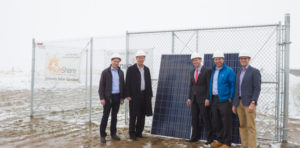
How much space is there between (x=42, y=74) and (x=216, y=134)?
21.2 ft

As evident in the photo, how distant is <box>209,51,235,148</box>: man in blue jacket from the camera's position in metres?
4.87

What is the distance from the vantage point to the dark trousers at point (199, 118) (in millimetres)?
5266

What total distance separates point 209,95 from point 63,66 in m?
5.30

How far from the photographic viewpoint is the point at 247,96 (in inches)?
179

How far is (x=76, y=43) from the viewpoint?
8.04 metres

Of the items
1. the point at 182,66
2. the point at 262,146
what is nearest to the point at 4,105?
the point at 182,66

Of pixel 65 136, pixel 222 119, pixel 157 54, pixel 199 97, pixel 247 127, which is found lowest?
pixel 65 136

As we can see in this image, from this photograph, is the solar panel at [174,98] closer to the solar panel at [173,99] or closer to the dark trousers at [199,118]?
the solar panel at [173,99]

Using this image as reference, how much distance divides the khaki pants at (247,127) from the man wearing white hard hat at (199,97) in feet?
2.30

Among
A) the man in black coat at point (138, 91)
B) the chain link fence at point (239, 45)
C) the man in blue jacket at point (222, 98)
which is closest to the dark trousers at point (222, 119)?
the man in blue jacket at point (222, 98)

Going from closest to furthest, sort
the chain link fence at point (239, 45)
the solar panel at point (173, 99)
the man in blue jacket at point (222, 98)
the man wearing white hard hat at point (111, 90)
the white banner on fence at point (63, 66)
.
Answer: the man in blue jacket at point (222, 98), the chain link fence at point (239, 45), the man wearing white hard hat at point (111, 90), the solar panel at point (173, 99), the white banner on fence at point (63, 66)

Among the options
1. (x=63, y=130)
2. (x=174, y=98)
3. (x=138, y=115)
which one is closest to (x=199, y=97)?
(x=174, y=98)

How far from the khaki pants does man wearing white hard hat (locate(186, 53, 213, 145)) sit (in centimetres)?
70

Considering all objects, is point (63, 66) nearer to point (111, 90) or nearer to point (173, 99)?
point (111, 90)
